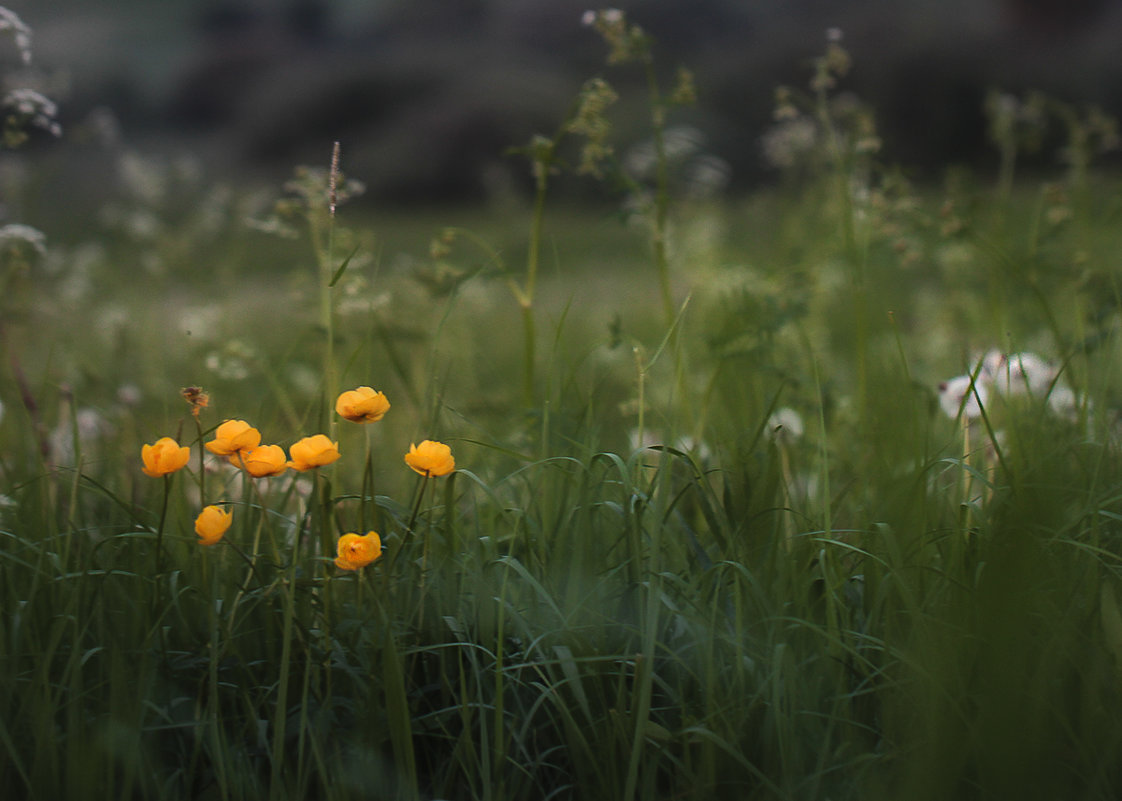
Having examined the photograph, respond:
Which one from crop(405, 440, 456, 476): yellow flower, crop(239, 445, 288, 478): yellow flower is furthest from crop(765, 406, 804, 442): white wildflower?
crop(239, 445, 288, 478): yellow flower

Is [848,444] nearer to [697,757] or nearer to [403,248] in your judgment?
[697,757]

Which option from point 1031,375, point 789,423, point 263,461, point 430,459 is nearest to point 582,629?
point 430,459

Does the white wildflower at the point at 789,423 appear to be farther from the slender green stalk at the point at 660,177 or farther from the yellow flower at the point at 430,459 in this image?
the yellow flower at the point at 430,459

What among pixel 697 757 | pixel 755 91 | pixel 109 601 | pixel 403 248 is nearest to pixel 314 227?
pixel 109 601

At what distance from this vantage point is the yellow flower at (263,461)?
2.85ft

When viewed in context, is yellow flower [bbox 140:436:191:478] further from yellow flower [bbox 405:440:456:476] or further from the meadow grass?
yellow flower [bbox 405:440:456:476]

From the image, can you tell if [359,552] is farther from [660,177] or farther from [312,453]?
[660,177]

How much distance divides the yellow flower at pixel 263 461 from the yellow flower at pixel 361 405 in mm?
82

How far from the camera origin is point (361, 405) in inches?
34.0

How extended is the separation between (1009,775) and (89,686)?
2.64 ft

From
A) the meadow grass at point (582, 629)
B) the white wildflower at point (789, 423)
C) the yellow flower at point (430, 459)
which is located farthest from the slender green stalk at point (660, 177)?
the yellow flower at point (430, 459)

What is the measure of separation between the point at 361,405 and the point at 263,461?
0.36 ft

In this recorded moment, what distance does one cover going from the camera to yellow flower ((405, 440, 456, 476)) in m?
0.86

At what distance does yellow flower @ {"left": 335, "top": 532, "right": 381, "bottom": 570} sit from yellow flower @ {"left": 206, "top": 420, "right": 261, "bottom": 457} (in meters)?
0.15
